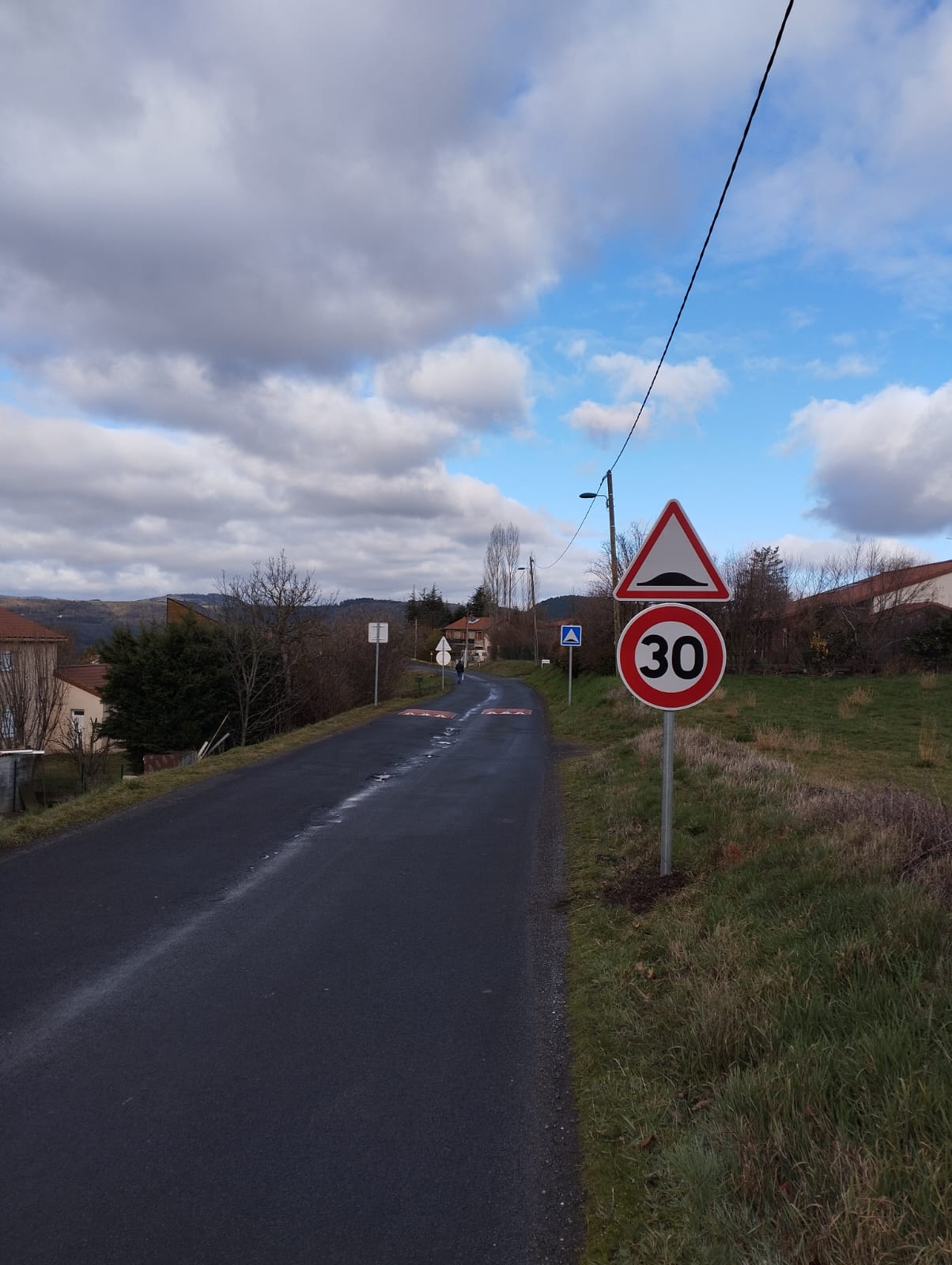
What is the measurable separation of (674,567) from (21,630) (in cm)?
4614

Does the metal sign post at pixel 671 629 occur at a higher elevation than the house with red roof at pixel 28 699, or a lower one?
higher

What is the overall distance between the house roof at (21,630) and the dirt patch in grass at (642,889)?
4238 centimetres

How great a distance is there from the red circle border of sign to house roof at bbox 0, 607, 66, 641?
42.7 m

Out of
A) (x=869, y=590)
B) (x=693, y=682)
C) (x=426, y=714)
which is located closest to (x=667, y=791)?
(x=693, y=682)

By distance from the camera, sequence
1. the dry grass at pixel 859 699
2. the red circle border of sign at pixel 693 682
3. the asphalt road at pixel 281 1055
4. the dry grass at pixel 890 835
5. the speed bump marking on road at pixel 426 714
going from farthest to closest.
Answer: the speed bump marking on road at pixel 426 714, the dry grass at pixel 859 699, the red circle border of sign at pixel 693 682, the dry grass at pixel 890 835, the asphalt road at pixel 281 1055

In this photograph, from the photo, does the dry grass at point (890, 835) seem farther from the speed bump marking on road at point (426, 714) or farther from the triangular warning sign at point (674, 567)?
the speed bump marking on road at point (426, 714)

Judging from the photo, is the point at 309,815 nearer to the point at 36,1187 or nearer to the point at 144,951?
the point at 144,951

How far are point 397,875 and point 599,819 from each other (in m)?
3.27

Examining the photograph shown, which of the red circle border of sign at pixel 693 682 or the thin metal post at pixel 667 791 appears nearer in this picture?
the red circle border of sign at pixel 693 682

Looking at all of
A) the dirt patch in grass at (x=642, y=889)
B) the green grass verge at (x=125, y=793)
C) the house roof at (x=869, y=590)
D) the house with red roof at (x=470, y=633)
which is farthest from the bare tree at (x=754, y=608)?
the house with red roof at (x=470, y=633)

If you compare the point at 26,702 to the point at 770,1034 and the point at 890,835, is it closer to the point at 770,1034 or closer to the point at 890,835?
the point at 890,835

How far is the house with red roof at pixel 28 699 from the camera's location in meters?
28.4

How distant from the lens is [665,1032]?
4.04 metres

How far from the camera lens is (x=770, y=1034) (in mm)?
3613
